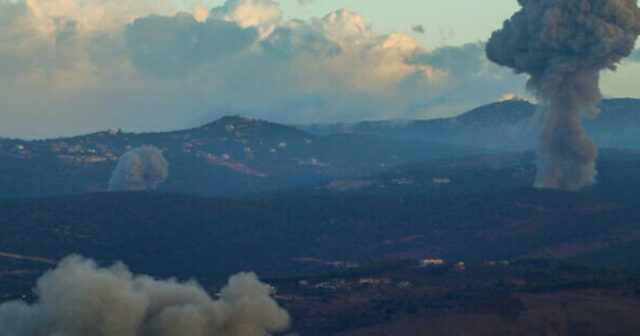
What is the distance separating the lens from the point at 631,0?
174125 millimetres

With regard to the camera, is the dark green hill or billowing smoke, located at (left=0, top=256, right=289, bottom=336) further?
the dark green hill

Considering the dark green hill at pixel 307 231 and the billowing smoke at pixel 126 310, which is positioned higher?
the billowing smoke at pixel 126 310

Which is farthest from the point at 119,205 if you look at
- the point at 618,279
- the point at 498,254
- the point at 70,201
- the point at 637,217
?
the point at 618,279

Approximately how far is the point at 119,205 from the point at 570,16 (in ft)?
269

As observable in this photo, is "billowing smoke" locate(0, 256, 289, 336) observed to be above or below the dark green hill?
above

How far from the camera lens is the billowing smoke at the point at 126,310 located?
75750 millimetres

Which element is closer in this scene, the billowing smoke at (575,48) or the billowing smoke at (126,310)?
the billowing smoke at (126,310)

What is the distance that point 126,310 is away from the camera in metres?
76.1

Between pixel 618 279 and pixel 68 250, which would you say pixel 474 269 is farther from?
pixel 68 250

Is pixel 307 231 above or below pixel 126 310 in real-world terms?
below

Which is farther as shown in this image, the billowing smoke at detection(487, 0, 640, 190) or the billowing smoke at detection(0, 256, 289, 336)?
the billowing smoke at detection(487, 0, 640, 190)

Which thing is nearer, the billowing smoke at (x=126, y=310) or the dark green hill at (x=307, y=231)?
the billowing smoke at (x=126, y=310)

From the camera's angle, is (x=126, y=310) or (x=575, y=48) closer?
(x=126, y=310)

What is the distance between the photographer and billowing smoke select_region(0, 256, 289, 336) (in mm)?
75750
